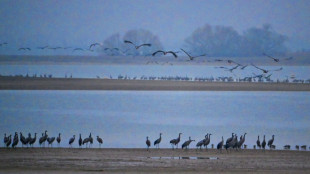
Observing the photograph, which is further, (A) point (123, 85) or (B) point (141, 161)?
(A) point (123, 85)

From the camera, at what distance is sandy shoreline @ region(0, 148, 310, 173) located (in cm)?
944

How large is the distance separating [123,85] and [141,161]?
22.0 meters

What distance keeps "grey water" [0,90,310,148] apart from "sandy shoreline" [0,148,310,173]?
173 centimetres

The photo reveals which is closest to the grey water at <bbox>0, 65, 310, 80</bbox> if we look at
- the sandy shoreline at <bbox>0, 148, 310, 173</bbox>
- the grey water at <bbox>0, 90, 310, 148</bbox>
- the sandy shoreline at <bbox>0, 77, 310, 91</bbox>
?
the sandy shoreline at <bbox>0, 77, 310, 91</bbox>

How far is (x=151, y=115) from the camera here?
20.5 m

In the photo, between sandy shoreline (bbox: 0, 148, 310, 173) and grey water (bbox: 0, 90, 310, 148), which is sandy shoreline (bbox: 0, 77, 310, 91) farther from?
sandy shoreline (bbox: 0, 148, 310, 173)

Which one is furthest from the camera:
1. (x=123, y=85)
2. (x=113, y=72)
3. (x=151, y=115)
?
(x=113, y=72)

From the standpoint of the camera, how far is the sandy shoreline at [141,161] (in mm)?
9438

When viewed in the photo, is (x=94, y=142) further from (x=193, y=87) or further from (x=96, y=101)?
(x=193, y=87)

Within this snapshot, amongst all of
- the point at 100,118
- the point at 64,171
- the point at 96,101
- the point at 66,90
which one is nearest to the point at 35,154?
the point at 64,171

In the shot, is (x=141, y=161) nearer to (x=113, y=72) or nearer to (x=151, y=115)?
(x=151, y=115)

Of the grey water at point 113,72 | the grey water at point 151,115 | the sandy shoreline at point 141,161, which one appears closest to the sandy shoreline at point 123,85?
the grey water at point 151,115

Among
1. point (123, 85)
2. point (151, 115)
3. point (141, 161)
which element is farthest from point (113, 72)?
point (141, 161)

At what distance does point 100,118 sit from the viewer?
19219 millimetres
